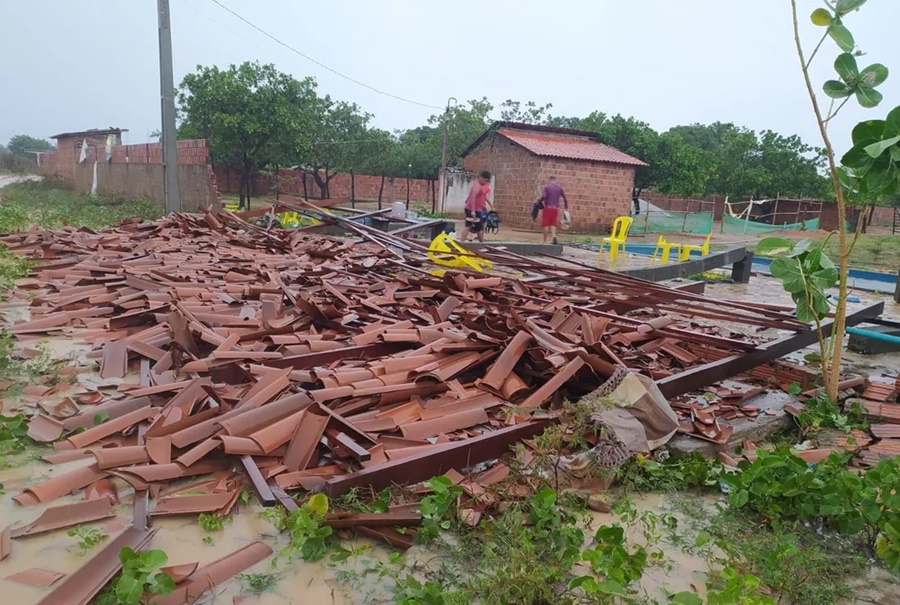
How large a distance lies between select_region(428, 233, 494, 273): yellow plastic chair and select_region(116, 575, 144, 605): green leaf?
17.7 feet

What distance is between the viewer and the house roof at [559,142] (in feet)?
85.2

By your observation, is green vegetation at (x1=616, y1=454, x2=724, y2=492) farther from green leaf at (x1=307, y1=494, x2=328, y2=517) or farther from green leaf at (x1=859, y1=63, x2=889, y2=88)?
green leaf at (x1=859, y1=63, x2=889, y2=88)

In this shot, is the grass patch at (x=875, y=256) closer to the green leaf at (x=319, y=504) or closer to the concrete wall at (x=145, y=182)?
the green leaf at (x=319, y=504)

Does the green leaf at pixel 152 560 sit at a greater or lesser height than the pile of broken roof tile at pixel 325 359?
lesser

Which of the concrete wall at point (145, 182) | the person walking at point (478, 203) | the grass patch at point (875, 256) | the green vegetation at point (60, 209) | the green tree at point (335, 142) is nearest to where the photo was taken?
the green vegetation at point (60, 209)

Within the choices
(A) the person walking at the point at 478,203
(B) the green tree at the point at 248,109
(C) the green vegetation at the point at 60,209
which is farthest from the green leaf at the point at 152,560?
(B) the green tree at the point at 248,109

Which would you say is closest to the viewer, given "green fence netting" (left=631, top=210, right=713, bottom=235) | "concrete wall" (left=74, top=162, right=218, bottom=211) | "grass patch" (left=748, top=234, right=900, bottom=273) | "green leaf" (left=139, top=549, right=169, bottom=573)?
"green leaf" (left=139, top=549, right=169, bottom=573)

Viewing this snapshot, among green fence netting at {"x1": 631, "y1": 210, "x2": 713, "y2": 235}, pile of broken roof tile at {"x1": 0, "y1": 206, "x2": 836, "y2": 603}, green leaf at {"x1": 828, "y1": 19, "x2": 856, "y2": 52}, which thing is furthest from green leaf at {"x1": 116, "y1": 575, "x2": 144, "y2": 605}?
green fence netting at {"x1": 631, "y1": 210, "x2": 713, "y2": 235}

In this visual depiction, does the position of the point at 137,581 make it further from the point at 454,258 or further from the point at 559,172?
the point at 559,172

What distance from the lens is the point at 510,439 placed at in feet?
10.1

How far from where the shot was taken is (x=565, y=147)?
27141mm

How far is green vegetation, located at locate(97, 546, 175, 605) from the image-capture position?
1.88 meters

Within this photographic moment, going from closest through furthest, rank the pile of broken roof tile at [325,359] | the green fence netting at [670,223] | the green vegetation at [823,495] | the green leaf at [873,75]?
the green vegetation at [823,495] → the pile of broken roof tile at [325,359] → the green leaf at [873,75] → the green fence netting at [670,223]

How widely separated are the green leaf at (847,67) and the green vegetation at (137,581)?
14.8 feet
